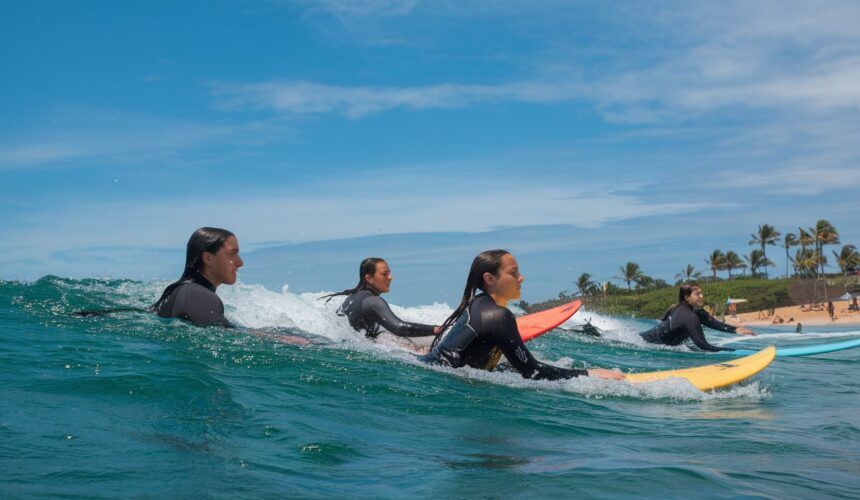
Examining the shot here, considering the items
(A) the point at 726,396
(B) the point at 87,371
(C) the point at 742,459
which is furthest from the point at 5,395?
(A) the point at 726,396

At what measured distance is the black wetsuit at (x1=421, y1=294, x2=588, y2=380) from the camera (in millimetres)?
6129

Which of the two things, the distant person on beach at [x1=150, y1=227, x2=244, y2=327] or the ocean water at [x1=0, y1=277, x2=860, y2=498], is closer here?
the ocean water at [x1=0, y1=277, x2=860, y2=498]

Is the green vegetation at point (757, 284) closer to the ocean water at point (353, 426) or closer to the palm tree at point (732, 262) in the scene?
the palm tree at point (732, 262)

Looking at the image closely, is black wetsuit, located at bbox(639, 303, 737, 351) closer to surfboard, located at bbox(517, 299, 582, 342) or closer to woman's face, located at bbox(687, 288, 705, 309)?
woman's face, located at bbox(687, 288, 705, 309)

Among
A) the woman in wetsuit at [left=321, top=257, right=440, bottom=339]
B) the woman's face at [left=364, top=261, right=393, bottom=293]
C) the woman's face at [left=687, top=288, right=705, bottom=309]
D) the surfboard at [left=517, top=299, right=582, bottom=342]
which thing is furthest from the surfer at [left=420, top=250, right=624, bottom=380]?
the woman's face at [left=687, top=288, right=705, bottom=309]

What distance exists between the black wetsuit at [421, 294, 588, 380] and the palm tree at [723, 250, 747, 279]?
8418 centimetres

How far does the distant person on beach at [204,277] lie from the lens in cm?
681

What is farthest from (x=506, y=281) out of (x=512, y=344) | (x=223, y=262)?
(x=223, y=262)

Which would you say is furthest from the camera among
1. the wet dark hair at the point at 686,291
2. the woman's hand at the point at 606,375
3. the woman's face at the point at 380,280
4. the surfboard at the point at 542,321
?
the wet dark hair at the point at 686,291

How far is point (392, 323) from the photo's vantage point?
8742mm

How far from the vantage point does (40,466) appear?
11.0 feet

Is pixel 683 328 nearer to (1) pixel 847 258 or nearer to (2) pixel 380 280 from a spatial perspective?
(2) pixel 380 280

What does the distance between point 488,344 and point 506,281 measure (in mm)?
564

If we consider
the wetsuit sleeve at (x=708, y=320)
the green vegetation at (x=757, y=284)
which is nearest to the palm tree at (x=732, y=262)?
the green vegetation at (x=757, y=284)
